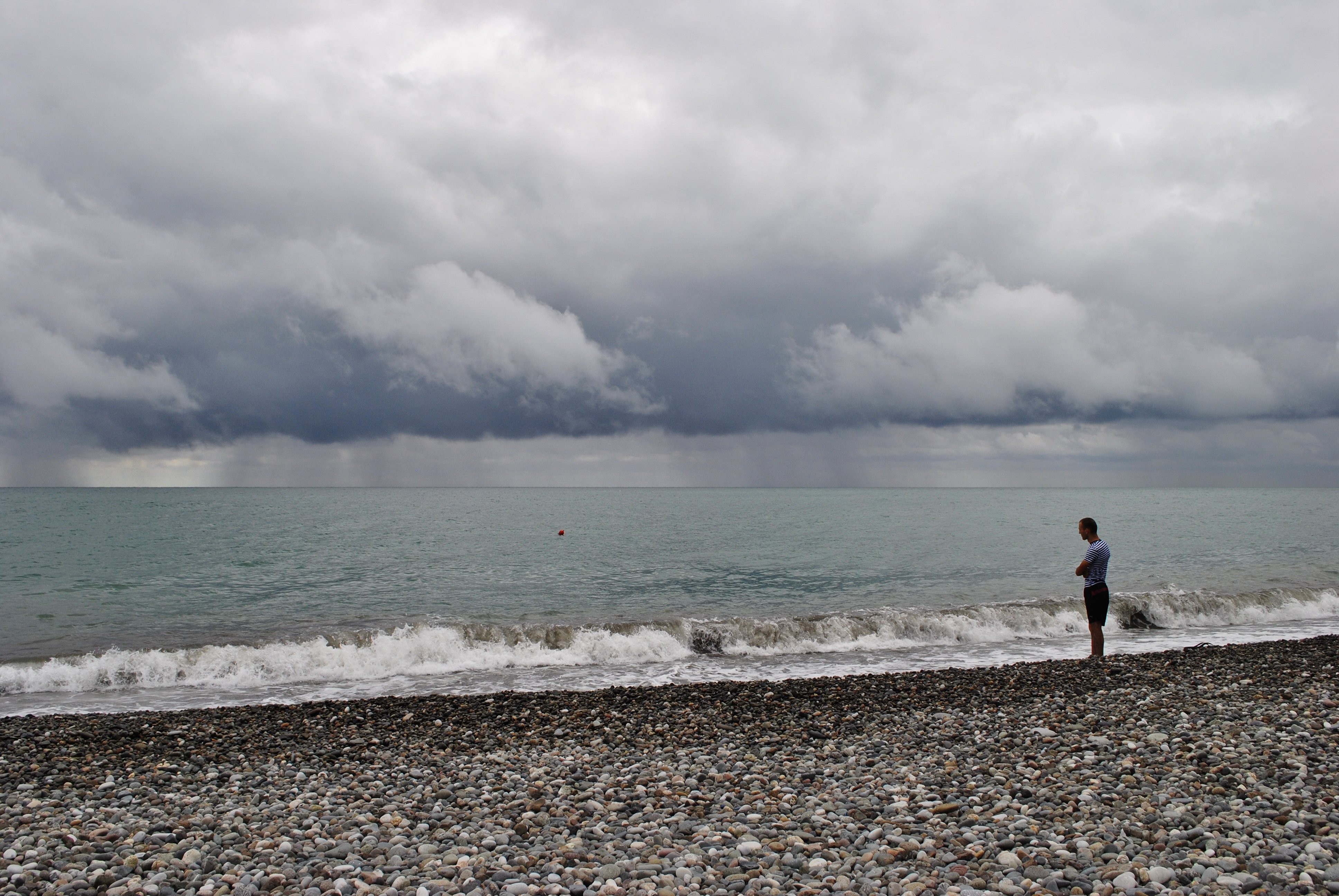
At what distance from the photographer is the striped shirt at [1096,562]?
18.0 meters

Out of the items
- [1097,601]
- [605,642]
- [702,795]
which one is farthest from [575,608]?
[702,795]

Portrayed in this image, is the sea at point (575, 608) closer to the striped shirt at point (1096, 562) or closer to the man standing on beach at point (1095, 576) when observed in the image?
the man standing on beach at point (1095, 576)

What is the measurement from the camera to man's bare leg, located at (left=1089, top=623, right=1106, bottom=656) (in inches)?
736

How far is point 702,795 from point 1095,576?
13.4 metres

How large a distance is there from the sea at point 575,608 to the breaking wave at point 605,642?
0.28 ft

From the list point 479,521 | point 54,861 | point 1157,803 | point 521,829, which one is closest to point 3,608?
point 54,861

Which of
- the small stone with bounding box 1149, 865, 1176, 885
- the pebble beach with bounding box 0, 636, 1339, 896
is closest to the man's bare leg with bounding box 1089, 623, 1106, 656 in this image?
the pebble beach with bounding box 0, 636, 1339, 896

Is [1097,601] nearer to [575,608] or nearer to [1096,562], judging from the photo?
[1096,562]

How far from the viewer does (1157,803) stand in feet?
27.7

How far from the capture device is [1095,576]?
1811 centimetres

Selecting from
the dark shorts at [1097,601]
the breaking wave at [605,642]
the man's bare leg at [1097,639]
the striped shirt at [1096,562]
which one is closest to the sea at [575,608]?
the breaking wave at [605,642]

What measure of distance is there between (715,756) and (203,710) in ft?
36.5

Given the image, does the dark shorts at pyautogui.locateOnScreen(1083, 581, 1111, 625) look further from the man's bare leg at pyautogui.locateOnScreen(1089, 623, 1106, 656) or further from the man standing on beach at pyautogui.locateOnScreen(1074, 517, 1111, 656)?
the man's bare leg at pyautogui.locateOnScreen(1089, 623, 1106, 656)

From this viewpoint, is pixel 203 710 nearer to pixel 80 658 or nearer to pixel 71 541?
pixel 80 658
